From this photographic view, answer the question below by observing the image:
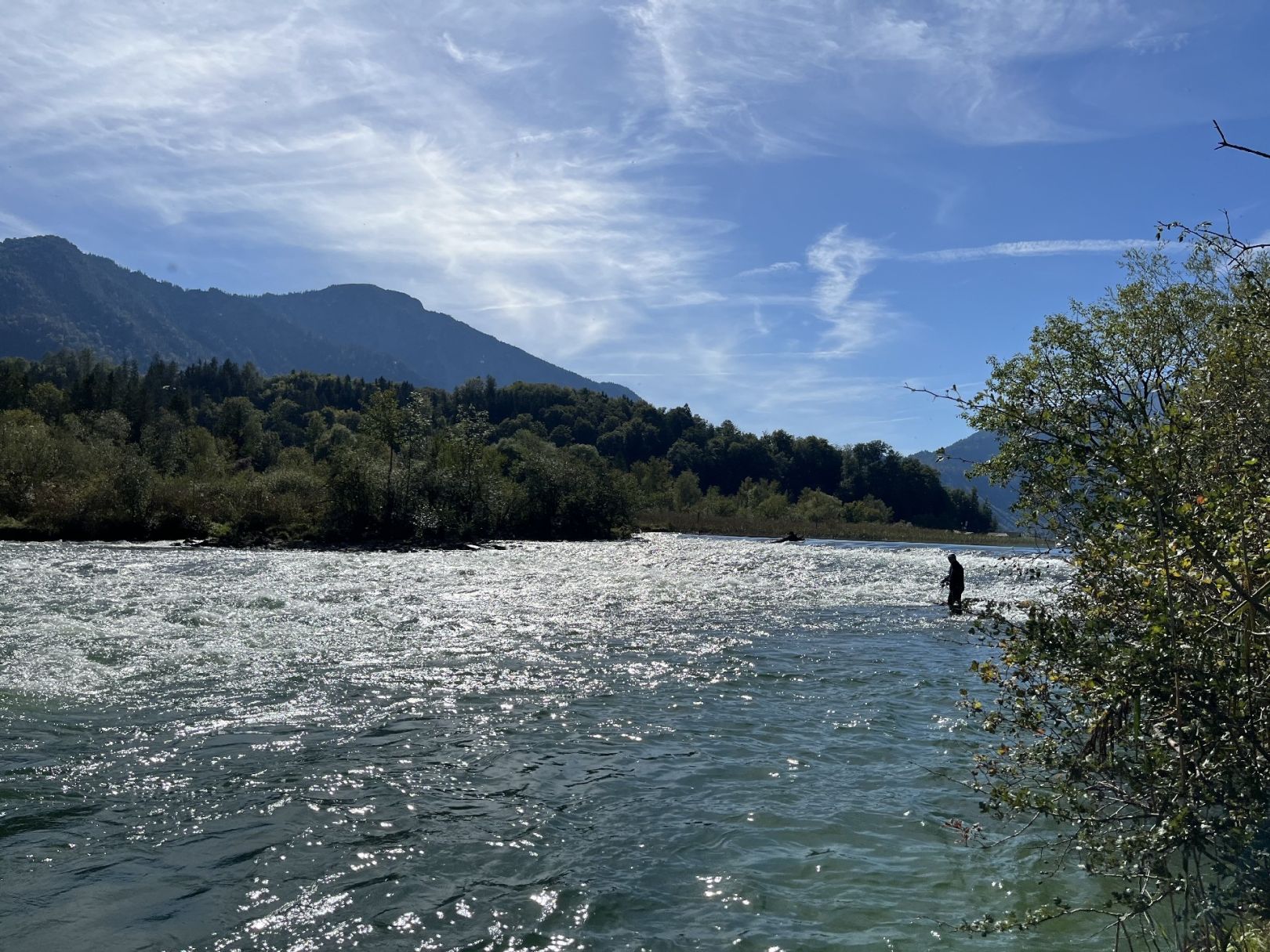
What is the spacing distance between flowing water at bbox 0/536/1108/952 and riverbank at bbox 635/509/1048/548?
7978 cm

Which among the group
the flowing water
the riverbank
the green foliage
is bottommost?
the flowing water

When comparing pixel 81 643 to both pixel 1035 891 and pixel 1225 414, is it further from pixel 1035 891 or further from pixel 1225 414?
pixel 1225 414

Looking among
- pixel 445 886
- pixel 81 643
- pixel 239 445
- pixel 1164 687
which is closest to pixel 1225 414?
pixel 1164 687

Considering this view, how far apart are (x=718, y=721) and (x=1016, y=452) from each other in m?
7.07

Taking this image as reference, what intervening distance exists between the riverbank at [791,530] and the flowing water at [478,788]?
79782 millimetres

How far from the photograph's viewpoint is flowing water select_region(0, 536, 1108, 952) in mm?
7707

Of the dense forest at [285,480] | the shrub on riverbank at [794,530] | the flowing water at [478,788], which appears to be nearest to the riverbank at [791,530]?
the shrub on riverbank at [794,530]

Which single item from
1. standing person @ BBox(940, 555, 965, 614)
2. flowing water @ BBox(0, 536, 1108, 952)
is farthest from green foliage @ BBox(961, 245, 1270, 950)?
standing person @ BBox(940, 555, 965, 614)

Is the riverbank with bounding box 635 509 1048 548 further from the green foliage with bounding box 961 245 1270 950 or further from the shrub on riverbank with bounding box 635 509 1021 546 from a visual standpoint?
the green foliage with bounding box 961 245 1270 950

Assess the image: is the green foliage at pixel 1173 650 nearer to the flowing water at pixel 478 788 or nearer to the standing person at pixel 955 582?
the flowing water at pixel 478 788

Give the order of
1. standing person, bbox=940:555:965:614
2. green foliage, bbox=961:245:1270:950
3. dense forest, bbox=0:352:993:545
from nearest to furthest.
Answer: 1. green foliage, bbox=961:245:1270:950
2. standing person, bbox=940:555:965:614
3. dense forest, bbox=0:352:993:545

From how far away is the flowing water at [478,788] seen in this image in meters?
7.71

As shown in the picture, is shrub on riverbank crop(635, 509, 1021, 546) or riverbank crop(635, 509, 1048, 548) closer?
riverbank crop(635, 509, 1048, 548)

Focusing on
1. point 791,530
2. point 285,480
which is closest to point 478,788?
point 285,480
